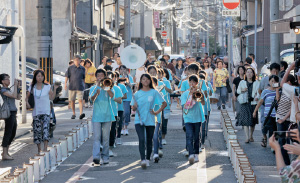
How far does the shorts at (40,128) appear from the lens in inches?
477

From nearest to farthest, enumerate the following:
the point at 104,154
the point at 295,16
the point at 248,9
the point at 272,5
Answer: the point at 104,154 < the point at 295,16 < the point at 272,5 < the point at 248,9

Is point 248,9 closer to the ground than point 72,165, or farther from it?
farther from it

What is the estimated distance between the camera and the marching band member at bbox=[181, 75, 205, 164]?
11.4 meters

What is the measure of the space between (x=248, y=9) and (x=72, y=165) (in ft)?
130

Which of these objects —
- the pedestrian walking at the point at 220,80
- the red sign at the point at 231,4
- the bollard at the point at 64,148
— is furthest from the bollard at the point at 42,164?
the pedestrian walking at the point at 220,80

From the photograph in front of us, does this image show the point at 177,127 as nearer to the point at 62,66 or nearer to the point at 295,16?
the point at 295,16

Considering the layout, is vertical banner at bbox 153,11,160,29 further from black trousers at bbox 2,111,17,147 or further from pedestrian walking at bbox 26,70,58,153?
black trousers at bbox 2,111,17,147

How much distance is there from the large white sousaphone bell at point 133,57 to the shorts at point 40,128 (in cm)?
575

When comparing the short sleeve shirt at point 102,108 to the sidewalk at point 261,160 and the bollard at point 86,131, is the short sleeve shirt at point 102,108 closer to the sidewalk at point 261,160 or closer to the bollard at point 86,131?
the sidewalk at point 261,160

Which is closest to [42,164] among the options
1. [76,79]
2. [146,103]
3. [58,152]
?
[58,152]

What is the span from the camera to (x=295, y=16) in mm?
13367

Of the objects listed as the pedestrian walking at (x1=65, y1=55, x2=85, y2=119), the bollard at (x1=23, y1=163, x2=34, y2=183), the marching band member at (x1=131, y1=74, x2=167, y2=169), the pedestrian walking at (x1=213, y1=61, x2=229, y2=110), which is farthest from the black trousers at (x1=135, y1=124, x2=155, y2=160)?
the pedestrian walking at (x1=213, y1=61, x2=229, y2=110)

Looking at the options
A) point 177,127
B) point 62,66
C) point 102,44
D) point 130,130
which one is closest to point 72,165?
point 130,130

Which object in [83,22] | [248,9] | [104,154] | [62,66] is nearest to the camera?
[104,154]
